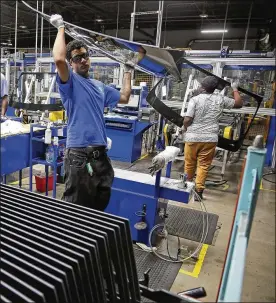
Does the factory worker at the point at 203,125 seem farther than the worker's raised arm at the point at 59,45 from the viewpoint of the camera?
Yes

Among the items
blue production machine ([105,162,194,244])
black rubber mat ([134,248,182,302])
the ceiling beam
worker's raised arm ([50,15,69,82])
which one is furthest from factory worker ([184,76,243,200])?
the ceiling beam

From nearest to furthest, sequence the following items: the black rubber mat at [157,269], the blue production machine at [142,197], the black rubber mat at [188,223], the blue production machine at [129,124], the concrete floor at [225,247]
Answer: the concrete floor at [225,247] → the black rubber mat at [157,269] → the blue production machine at [142,197] → the black rubber mat at [188,223] → the blue production machine at [129,124]

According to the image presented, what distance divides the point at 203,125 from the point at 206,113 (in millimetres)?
139

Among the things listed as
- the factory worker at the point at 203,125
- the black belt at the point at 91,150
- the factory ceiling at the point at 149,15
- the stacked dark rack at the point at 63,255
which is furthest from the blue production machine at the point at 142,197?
the factory ceiling at the point at 149,15

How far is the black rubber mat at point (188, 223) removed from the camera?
8.51ft

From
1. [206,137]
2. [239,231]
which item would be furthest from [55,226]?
[206,137]

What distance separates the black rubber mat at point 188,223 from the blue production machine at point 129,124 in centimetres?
190

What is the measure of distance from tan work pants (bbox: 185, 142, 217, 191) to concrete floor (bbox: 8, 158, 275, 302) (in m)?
0.38

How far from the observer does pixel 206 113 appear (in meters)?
3.05

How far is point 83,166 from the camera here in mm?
1740

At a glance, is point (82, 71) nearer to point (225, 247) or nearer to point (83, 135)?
point (83, 135)

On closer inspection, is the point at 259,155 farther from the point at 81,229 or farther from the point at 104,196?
the point at 104,196

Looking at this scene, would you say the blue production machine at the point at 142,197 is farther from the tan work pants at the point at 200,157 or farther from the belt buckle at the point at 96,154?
the tan work pants at the point at 200,157

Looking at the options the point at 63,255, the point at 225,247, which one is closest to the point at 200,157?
the point at 225,247
